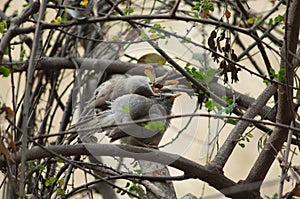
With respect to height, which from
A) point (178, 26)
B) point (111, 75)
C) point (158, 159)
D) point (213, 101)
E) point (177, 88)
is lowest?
point (158, 159)

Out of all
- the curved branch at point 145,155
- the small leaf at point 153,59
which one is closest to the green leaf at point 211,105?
the curved branch at point 145,155

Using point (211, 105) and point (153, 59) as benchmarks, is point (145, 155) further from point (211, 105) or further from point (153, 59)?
point (153, 59)

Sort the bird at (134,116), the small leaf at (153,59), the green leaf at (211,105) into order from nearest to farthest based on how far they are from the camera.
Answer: the green leaf at (211,105), the bird at (134,116), the small leaf at (153,59)

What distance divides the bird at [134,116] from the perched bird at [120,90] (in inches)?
1.2

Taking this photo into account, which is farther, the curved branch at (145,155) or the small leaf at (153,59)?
the small leaf at (153,59)

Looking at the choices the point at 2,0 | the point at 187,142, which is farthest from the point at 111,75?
the point at 2,0

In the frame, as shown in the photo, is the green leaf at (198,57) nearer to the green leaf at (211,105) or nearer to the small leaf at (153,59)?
the small leaf at (153,59)

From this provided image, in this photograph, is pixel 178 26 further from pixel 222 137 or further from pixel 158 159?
pixel 158 159

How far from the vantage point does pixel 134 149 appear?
1396 mm

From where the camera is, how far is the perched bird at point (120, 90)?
168 centimetres

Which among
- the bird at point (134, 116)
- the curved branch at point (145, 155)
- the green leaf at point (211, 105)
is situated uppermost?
the bird at point (134, 116)

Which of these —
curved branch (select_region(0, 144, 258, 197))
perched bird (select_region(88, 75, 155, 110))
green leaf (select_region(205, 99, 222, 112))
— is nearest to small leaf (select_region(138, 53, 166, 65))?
perched bird (select_region(88, 75, 155, 110))

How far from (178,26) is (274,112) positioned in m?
1.53

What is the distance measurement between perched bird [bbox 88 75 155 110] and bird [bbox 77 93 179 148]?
0.10ft
